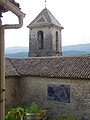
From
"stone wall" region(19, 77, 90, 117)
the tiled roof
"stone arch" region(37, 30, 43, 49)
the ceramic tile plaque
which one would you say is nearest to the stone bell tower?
"stone arch" region(37, 30, 43, 49)

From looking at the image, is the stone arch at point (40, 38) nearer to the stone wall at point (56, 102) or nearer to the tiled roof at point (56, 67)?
the tiled roof at point (56, 67)

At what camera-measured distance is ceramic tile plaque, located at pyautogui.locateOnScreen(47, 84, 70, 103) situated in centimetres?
1733

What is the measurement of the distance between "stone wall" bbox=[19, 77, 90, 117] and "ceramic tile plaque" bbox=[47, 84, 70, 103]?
20cm

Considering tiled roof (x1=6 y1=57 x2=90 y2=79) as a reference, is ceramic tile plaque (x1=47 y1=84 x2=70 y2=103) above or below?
below

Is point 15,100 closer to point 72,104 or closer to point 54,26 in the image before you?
point 72,104

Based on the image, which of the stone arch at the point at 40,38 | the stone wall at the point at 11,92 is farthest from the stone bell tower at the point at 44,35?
the stone wall at the point at 11,92

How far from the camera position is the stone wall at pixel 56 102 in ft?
54.1

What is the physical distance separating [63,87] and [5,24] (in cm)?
1286

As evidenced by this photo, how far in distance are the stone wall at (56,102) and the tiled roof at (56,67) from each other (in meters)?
0.40

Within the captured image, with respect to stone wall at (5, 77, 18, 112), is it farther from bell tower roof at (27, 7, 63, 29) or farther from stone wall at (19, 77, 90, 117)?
bell tower roof at (27, 7, 63, 29)

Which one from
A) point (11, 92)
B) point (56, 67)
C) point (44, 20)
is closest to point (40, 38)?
point (44, 20)

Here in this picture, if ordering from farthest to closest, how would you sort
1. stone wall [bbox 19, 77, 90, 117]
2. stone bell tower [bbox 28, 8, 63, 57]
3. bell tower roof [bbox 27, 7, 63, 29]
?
bell tower roof [bbox 27, 7, 63, 29] < stone bell tower [bbox 28, 8, 63, 57] < stone wall [bbox 19, 77, 90, 117]

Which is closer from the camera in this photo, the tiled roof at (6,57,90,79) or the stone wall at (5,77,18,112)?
the tiled roof at (6,57,90,79)

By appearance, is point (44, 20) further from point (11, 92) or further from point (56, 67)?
point (11, 92)
